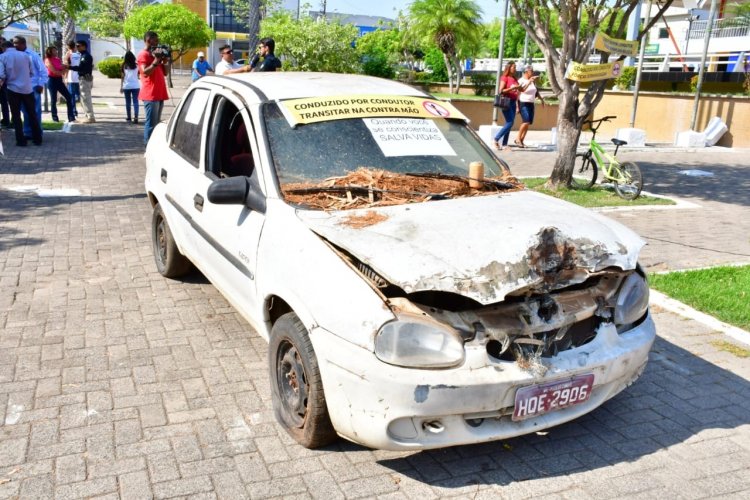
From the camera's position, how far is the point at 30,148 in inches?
518

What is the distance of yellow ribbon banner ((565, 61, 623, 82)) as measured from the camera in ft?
32.8

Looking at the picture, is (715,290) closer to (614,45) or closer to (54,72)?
(614,45)

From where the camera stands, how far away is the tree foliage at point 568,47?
10.1 meters

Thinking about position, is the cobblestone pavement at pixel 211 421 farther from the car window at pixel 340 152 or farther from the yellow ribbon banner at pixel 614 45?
the yellow ribbon banner at pixel 614 45

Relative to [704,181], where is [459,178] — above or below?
above

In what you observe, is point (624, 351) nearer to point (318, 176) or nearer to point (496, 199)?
point (496, 199)

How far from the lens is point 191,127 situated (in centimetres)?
526

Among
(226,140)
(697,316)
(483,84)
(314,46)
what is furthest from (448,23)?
(226,140)

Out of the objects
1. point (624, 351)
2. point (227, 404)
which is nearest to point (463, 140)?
point (624, 351)

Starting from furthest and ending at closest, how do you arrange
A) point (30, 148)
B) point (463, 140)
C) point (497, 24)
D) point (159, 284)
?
point (497, 24) < point (30, 148) < point (159, 284) < point (463, 140)

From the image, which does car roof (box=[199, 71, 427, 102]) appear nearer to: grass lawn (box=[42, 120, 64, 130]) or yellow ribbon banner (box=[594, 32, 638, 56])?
yellow ribbon banner (box=[594, 32, 638, 56])

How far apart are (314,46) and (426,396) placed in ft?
58.3

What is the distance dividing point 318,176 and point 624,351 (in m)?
1.98

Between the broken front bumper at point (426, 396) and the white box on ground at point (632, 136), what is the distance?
15.7 m
